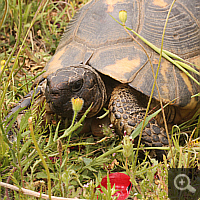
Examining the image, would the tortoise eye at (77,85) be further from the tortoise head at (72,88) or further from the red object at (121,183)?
the red object at (121,183)

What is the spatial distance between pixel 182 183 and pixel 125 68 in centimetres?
113

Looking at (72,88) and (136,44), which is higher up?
(136,44)

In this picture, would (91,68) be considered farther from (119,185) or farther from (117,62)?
(119,185)

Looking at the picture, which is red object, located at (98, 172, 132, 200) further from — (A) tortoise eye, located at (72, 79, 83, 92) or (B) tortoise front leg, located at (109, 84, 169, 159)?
(A) tortoise eye, located at (72, 79, 83, 92)

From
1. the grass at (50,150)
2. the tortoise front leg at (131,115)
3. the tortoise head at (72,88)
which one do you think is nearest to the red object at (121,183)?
the grass at (50,150)

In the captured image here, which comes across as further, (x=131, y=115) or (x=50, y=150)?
(x=131, y=115)

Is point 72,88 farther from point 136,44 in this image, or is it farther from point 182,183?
point 182,183

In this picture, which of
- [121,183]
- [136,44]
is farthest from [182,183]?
[136,44]

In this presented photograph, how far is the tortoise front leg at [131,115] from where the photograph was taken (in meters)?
2.17

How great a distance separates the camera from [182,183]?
143cm

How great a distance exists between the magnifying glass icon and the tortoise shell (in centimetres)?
88

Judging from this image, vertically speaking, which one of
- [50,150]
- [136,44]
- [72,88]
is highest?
[136,44]

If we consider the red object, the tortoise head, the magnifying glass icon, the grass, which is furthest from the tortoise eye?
the magnifying glass icon

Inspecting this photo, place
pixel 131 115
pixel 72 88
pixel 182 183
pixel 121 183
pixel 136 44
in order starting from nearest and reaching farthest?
pixel 182 183, pixel 121 183, pixel 72 88, pixel 131 115, pixel 136 44
